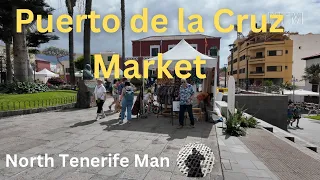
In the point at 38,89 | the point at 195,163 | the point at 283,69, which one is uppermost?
the point at 283,69

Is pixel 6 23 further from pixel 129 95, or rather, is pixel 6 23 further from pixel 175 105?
pixel 175 105

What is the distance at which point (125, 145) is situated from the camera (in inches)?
215

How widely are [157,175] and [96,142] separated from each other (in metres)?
2.44

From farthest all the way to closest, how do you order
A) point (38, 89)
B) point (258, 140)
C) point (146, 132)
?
point (38, 89) → point (146, 132) → point (258, 140)

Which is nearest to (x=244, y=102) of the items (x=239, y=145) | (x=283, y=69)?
(x=239, y=145)

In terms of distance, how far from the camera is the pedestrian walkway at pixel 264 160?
387 cm

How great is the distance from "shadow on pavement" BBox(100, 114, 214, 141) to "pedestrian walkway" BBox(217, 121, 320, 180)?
883mm

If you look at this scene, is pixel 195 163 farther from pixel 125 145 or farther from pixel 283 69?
pixel 283 69

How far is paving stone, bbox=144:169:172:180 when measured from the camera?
12.2ft

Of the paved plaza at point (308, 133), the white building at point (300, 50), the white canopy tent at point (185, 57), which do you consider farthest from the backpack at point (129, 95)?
the white building at point (300, 50)

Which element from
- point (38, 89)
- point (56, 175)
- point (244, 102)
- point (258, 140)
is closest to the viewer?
point (56, 175)

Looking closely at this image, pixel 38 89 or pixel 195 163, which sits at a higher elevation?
pixel 38 89

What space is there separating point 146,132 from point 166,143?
1270 millimetres

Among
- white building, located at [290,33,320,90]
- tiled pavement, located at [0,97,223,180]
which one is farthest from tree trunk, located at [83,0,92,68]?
white building, located at [290,33,320,90]
